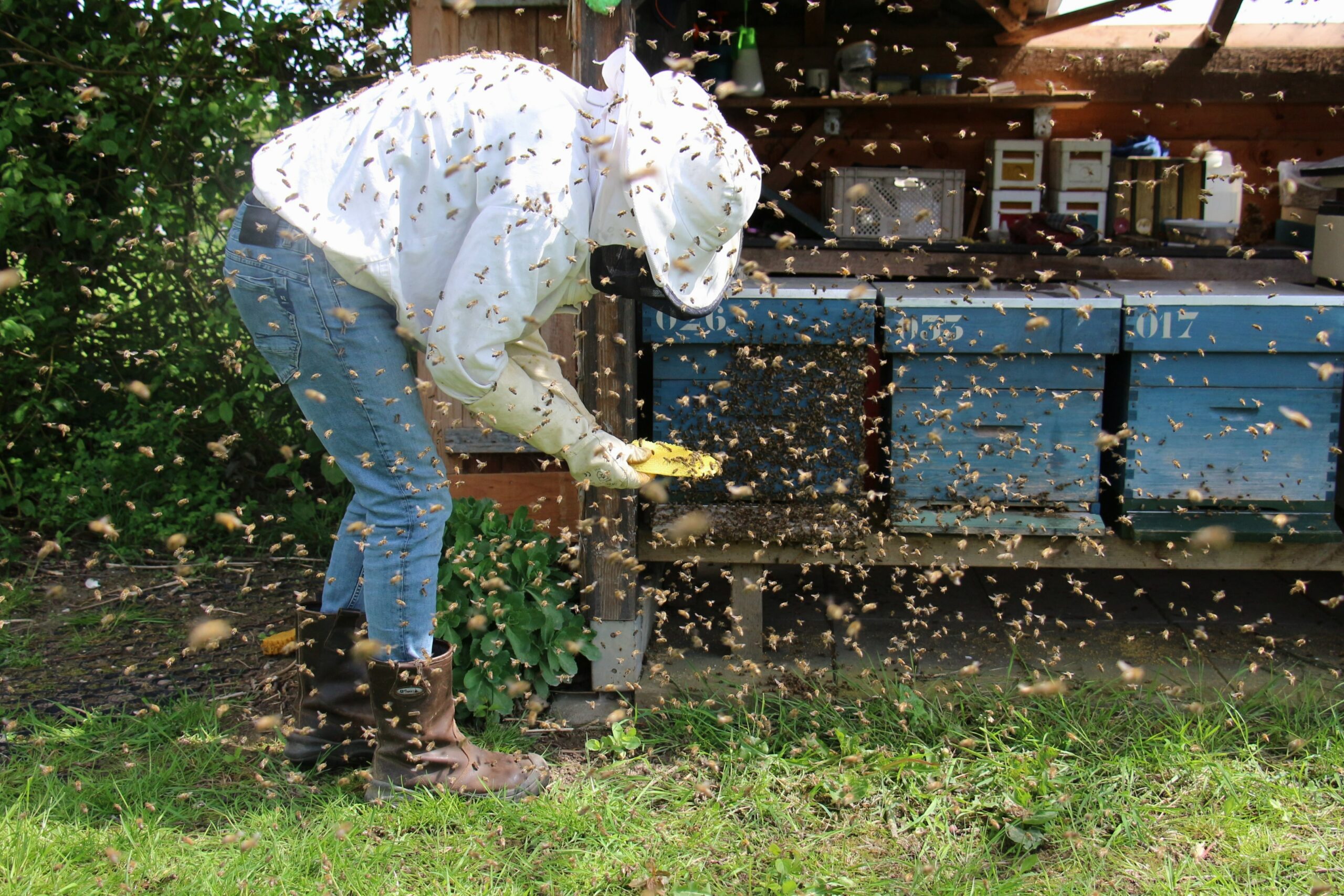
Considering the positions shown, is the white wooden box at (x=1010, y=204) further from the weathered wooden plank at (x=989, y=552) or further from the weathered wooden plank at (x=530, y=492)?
the weathered wooden plank at (x=530, y=492)

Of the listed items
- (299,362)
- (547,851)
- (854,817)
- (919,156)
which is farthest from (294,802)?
(919,156)

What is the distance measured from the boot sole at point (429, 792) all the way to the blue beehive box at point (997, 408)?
1.19 meters

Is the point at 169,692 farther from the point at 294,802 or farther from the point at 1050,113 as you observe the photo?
the point at 1050,113

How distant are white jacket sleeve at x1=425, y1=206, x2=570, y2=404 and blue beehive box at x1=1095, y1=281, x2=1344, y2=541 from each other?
1643 millimetres

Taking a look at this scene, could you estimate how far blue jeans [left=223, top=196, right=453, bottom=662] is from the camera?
2152 millimetres

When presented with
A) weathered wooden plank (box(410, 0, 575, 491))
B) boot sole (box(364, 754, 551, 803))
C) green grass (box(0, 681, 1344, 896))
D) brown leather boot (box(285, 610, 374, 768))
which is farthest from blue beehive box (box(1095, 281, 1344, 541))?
brown leather boot (box(285, 610, 374, 768))

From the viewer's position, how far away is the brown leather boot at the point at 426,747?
92.3 inches

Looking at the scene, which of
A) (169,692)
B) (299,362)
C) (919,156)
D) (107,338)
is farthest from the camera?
(919,156)

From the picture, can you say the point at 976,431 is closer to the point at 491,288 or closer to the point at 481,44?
the point at 491,288

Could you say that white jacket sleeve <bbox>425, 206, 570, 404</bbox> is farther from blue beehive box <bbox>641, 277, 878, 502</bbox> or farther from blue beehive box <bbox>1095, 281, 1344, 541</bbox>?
blue beehive box <bbox>1095, 281, 1344, 541</bbox>

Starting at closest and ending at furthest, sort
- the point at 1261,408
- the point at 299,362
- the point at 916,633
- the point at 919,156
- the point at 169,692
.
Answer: the point at 299,362 → the point at 1261,408 → the point at 169,692 → the point at 916,633 → the point at 919,156

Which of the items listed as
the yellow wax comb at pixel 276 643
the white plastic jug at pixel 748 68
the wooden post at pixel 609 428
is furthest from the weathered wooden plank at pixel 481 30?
the yellow wax comb at pixel 276 643

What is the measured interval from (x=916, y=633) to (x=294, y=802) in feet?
6.26

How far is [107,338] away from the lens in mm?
4211
